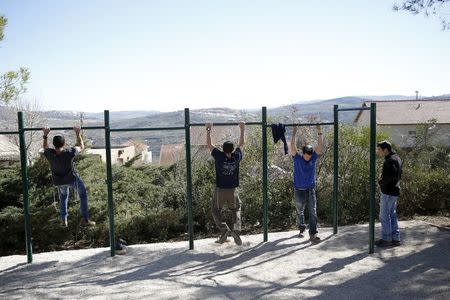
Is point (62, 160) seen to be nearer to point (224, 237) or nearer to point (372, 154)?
point (224, 237)

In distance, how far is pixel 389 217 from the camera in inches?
263

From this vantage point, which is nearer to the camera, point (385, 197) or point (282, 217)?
point (385, 197)

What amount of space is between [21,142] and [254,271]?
3823 mm

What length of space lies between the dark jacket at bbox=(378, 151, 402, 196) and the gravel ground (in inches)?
36.7

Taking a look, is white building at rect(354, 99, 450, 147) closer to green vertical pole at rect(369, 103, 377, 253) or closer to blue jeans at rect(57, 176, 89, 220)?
green vertical pole at rect(369, 103, 377, 253)

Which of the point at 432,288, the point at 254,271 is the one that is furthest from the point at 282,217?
the point at 432,288

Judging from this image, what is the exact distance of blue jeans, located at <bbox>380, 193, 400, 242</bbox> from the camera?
261 inches

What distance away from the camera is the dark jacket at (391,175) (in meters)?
6.43

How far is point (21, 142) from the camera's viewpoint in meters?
6.34

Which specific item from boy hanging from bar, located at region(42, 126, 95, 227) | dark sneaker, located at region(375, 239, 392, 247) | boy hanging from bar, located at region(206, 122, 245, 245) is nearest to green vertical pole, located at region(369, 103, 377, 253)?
dark sneaker, located at region(375, 239, 392, 247)

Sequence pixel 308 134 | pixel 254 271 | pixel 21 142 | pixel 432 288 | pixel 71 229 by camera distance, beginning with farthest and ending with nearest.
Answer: pixel 308 134 < pixel 71 229 < pixel 21 142 < pixel 254 271 < pixel 432 288

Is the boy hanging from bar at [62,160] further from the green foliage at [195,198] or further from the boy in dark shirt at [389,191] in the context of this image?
the boy in dark shirt at [389,191]

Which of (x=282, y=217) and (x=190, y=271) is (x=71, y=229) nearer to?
(x=190, y=271)

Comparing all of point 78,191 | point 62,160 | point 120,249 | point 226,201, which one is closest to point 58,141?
point 62,160
